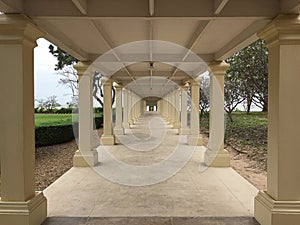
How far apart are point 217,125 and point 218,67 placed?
1593 mm

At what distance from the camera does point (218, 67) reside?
27.3ft

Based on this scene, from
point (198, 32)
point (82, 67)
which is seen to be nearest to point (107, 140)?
point (82, 67)

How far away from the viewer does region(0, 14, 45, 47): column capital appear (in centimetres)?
403

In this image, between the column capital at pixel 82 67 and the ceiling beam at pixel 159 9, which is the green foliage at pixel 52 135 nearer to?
the column capital at pixel 82 67

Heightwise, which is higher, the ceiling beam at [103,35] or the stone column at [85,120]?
the ceiling beam at [103,35]

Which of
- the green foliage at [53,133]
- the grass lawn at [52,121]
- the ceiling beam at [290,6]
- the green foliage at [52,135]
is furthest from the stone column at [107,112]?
the ceiling beam at [290,6]

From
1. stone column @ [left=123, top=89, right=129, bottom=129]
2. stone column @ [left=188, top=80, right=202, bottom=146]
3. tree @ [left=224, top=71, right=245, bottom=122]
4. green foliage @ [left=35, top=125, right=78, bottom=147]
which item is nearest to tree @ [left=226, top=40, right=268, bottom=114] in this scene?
tree @ [left=224, top=71, right=245, bottom=122]

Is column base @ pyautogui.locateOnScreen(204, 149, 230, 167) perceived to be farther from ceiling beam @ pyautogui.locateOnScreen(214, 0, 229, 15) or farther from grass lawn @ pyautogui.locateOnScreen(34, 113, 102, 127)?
grass lawn @ pyautogui.locateOnScreen(34, 113, 102, 127)

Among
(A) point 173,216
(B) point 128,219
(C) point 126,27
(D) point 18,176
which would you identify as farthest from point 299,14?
(D) point 18,176

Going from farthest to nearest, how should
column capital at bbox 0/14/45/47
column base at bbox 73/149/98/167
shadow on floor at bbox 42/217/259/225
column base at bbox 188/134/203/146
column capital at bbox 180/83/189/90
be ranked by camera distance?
column capital at bbox 180/83/189/90 < column base at bbox 188/134/203/146 < column base at bbox 73/149/98/167 < shadow on floor at bbox 42/217/259/225 < column capital at bbox 0/14/45/47

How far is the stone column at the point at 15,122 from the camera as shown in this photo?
13.4ft

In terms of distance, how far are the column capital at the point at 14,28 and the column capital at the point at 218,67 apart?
5283mm

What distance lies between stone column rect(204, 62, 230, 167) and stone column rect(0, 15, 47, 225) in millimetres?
5418

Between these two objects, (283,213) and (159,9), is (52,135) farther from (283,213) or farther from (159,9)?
(283,213)
